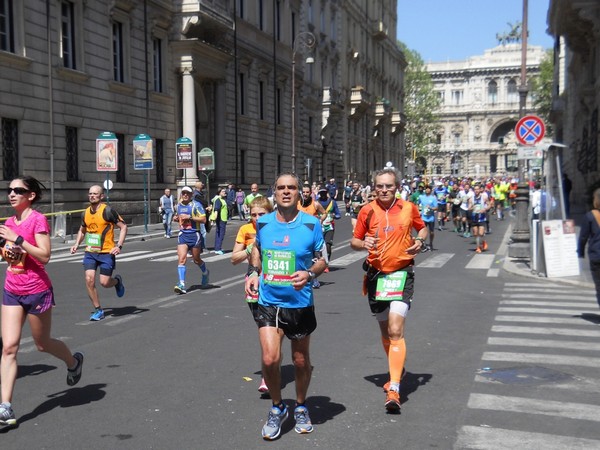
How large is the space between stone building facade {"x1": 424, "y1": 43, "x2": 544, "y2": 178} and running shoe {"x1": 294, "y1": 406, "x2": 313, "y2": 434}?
121718 millimetres

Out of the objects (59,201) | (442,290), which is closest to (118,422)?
(442,290)

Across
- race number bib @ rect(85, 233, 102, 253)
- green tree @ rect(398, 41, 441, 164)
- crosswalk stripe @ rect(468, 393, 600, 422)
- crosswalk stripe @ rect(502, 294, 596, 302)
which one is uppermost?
green tree @ rect(398, 41, 441, 164)

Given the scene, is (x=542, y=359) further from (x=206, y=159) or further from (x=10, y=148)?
Answer: (x=206, y=159)

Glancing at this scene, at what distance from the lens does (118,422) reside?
5527 mm

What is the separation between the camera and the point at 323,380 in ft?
22.3

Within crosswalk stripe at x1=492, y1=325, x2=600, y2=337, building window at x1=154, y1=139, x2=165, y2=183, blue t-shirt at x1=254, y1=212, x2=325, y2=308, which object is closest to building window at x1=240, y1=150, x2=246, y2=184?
building window at x1=154, y1=139, x2=165, y2=183

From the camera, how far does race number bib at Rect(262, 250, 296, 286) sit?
5168mm

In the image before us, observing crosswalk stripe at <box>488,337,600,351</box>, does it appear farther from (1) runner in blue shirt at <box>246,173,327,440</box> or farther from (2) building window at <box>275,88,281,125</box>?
(2) building window at <box>275,88,281,125</box>

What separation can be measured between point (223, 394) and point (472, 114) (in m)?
129

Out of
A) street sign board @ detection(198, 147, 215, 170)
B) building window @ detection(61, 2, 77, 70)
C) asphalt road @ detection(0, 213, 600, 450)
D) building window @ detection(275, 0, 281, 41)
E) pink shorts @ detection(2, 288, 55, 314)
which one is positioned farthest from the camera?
building window @ detection(275, 0, 281, 41)

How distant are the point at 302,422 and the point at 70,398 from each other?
2130 millimetres

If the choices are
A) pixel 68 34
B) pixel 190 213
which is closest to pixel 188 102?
pixel 68 34

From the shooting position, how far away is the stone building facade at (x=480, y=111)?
416 ft

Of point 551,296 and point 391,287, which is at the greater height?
point 391,287
